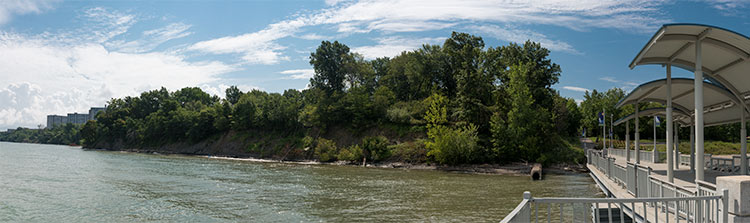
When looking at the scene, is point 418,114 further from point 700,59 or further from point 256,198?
point 700,59

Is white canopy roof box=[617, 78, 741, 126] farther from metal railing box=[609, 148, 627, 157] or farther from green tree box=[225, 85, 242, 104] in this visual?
green tree box=[225, 85, 242, 104]

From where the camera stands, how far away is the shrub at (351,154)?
52.2 meters

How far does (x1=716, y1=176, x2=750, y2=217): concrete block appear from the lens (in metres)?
6.70

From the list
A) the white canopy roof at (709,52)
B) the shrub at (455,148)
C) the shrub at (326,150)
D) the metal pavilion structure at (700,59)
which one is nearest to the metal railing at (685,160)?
the metal pavilion structure at (700,59)

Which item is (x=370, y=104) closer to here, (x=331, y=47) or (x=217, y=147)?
(x=331, y=47)

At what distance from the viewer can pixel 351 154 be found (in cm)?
5325

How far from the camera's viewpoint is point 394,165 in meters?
48.1

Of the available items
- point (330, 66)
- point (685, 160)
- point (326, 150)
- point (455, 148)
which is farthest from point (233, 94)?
point (685, 160)

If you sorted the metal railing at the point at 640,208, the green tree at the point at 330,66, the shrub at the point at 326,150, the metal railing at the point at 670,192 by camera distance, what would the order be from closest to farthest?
the metal railing at the point at 640,208 → the metal railing at the point at 670,192 → the shrub at the point at 326,150 → the green tree at the point at 330,66

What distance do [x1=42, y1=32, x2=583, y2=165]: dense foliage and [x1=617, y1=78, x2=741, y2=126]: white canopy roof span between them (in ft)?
80.9

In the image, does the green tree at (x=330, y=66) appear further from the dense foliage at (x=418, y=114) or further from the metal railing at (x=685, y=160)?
the metal railing at (x=685, y=160)

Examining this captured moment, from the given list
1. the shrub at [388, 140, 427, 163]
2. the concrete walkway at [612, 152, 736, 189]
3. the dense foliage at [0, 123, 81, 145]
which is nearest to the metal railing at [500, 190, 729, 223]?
the concrete walkway at [612, 152, 736, 189]

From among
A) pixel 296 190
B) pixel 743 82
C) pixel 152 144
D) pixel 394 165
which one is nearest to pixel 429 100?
pixel 394 165

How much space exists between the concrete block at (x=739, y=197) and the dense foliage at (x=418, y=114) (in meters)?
37.6
